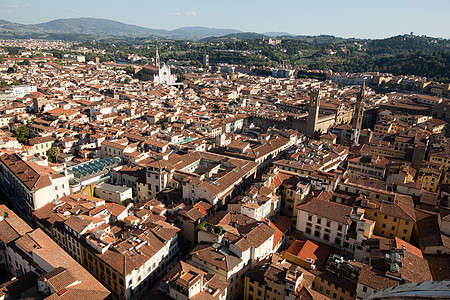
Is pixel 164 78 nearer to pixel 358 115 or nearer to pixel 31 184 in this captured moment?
pixel 358 115

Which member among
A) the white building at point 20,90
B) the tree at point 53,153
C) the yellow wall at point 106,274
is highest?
the white building at point 20,90

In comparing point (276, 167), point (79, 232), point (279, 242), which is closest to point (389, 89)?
point (276, 167)

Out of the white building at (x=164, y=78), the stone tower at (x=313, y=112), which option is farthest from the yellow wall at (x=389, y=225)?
the white building at (x=164, y=78)

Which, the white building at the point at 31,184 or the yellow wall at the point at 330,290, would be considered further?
the white building at the point at 31,184

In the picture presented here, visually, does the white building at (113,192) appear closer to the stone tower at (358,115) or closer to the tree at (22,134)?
the tree at (22,134)

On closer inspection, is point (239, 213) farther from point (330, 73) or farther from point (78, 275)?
point (330, 73)

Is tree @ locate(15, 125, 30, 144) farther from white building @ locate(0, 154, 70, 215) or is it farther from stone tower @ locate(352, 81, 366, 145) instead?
stone tower @ locate(352, 81, 366, 145)

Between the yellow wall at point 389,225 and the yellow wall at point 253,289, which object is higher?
the yellow wall at point 389,225
